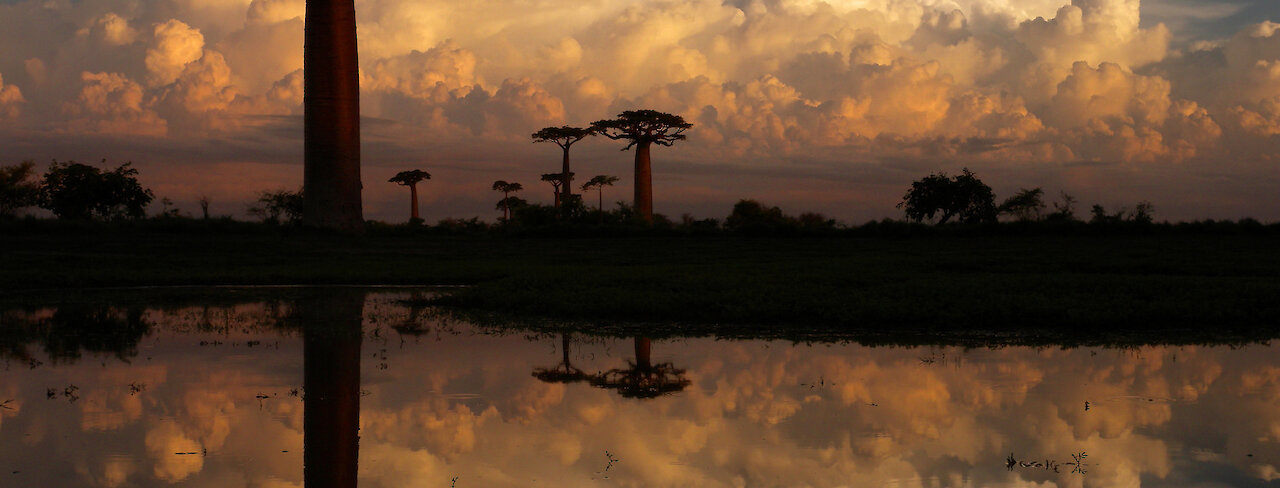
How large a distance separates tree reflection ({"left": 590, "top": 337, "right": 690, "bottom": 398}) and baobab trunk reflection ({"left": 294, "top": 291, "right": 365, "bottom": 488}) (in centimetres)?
222

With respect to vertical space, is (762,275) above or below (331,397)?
above

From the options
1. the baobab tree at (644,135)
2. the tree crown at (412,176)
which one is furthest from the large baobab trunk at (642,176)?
the tree crown at (412,176)

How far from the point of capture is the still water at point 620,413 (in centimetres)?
630

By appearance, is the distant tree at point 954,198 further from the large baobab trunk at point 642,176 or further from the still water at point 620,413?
the still water at point 620,413

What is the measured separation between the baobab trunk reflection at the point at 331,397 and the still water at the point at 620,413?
3cm

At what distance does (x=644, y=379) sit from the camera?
9695mm

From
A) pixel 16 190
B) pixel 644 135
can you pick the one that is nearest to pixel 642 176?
pixel 644 135

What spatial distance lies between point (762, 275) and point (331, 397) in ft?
43.4

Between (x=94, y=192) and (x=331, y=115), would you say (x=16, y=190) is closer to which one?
(x=94, y=192)

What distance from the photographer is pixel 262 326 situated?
14.0 m

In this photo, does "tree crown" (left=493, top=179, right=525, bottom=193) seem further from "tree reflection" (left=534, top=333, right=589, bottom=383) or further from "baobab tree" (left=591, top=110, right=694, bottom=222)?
"tree reflection" (left=534, top=333, right=589, bottom=383)

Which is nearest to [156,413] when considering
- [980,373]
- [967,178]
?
[980,373]

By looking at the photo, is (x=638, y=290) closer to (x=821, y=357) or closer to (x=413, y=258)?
(x=821, y=357)

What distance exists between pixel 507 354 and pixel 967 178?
157 ft
